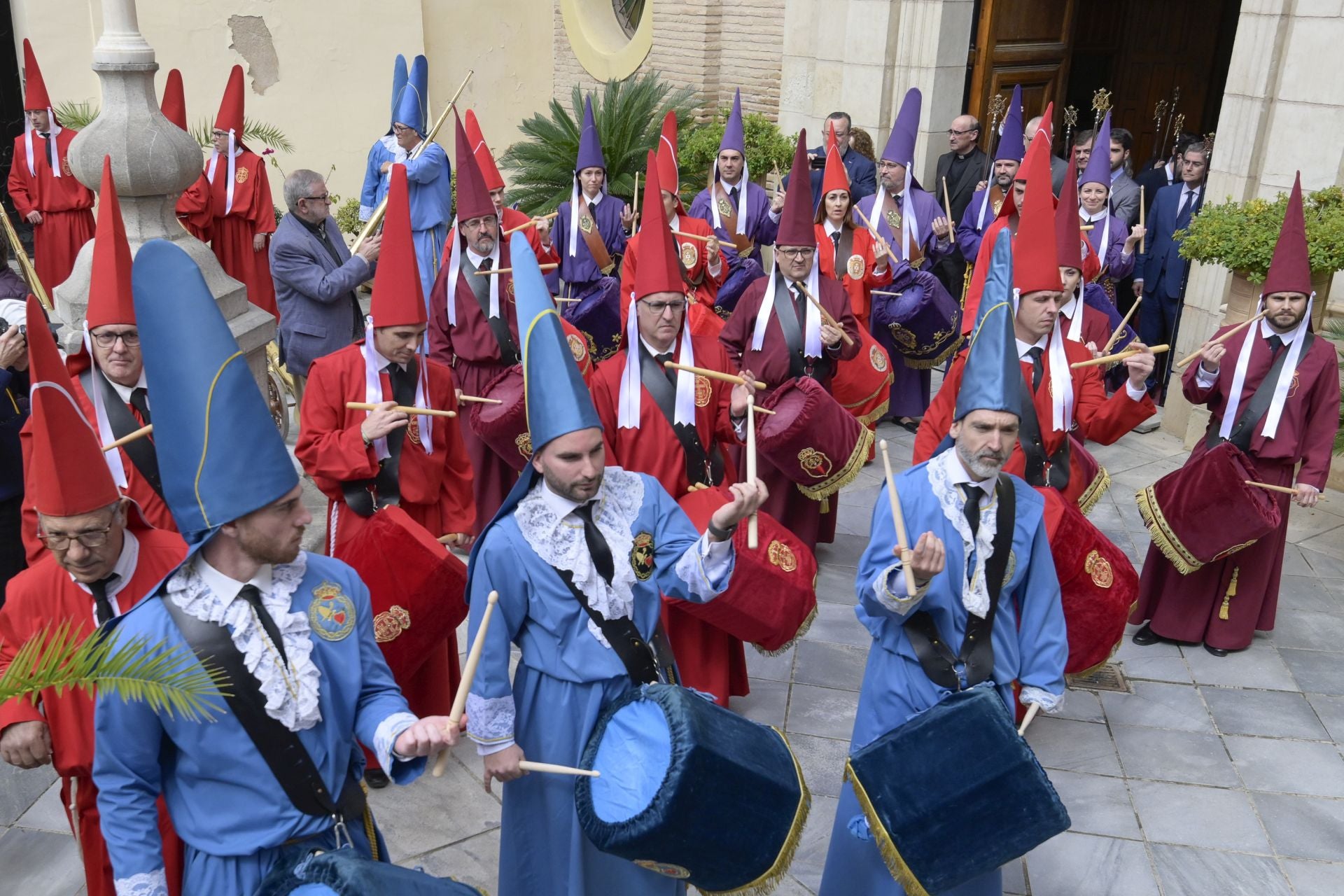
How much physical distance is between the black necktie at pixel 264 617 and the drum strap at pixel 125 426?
6.49 feet

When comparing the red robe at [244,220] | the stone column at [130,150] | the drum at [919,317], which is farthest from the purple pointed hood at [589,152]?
the stone column at [130,150]

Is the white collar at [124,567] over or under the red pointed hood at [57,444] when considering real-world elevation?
under

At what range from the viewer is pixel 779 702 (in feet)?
20.0

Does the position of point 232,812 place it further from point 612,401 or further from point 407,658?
point 612,401

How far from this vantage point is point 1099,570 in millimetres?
5027

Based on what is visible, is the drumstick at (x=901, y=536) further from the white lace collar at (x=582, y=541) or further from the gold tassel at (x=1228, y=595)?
the gold tassel at (x=1228, y=595)

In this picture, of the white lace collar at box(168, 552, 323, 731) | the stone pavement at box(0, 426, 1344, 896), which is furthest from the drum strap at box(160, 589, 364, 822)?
the stone pavement at box(0, 426, 1344, 896)

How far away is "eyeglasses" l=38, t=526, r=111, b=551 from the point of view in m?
3.49

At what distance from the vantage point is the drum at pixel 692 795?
10.5 feet

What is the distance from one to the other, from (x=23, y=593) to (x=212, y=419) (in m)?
1.25

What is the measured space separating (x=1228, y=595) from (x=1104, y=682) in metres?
0.91

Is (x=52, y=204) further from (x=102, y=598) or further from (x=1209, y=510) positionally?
(x=1209, y=510)

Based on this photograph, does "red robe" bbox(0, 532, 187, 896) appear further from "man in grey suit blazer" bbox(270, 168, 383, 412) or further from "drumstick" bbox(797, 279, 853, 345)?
"man in grey suit blazer" bbox(270, 168, 383, 412)

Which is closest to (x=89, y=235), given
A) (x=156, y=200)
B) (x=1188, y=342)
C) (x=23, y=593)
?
(x=156, y=200)
